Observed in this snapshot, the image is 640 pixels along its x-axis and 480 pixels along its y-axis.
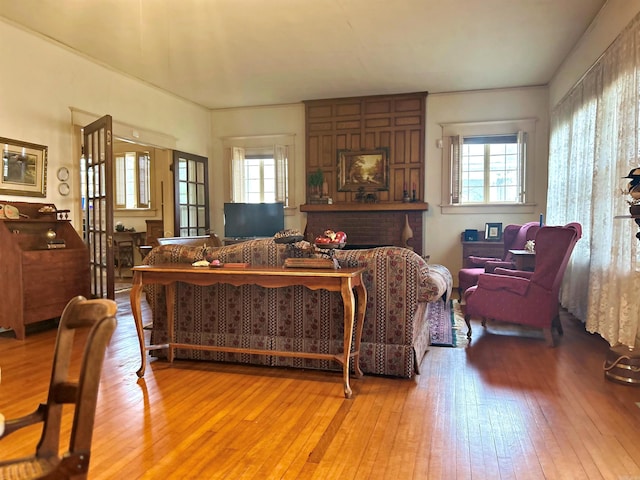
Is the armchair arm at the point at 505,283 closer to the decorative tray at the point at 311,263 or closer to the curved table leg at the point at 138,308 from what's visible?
the decorative tray at the point at 311,263

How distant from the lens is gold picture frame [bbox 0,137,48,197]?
15.0ft

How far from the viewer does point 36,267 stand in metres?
4.38

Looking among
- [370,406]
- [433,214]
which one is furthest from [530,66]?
[370,406]

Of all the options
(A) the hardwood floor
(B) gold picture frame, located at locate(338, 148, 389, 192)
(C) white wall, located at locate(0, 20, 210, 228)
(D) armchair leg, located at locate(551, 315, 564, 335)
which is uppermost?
(C) white wall, located at locate(0, 20, 210, 228)

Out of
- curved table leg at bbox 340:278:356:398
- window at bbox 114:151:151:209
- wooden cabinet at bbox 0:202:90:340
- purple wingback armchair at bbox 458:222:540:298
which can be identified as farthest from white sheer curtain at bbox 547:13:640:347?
window at bbox 114:151:151:209

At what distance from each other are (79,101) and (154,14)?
1.79m

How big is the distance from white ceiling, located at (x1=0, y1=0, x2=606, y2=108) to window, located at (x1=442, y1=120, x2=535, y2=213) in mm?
714

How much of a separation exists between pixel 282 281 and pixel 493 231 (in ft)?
16.8

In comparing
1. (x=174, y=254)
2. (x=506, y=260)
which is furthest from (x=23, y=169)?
(x=506, y=260)

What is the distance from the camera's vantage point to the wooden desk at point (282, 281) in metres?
2.75

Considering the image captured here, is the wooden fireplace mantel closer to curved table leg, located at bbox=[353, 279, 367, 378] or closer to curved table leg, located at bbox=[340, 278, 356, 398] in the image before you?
curved table leg, located at bbox=[353, 279, 367, 378]

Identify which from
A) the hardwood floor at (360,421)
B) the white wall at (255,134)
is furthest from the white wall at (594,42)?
the white wall at (255,134)

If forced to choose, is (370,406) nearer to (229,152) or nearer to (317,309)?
(317,309)

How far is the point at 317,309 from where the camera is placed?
3.19 meters
